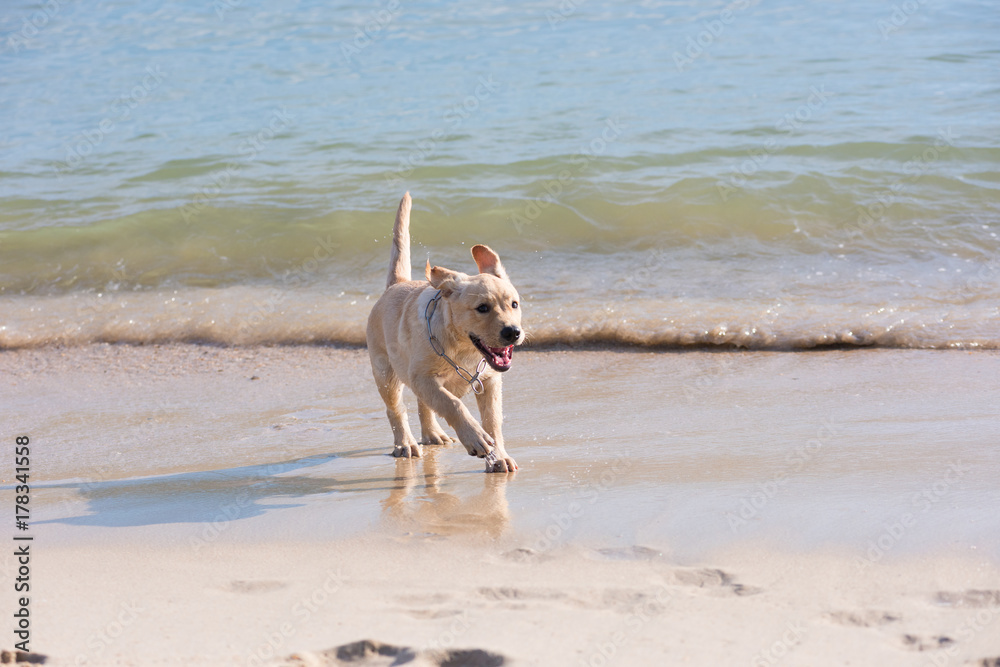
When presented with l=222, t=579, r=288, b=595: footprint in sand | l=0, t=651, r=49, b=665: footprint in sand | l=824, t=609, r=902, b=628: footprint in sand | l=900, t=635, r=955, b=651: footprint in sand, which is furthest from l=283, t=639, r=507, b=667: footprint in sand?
l=900, t=635, r=955, b=651: footprint in sand

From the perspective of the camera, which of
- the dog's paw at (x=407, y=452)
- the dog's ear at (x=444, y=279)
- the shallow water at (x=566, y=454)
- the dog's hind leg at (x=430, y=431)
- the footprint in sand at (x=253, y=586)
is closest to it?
the footprint in sand at (x=253, y=586)

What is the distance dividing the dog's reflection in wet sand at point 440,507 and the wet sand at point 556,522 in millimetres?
16

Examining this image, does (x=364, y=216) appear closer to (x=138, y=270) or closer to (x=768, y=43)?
(x=138, y=270)

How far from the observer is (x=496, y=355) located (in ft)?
14.7

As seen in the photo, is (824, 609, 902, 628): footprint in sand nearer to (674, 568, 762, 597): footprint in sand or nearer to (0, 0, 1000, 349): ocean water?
(674, 568, 762, 597): footprint in sand

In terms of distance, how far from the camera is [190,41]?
18.3 meters

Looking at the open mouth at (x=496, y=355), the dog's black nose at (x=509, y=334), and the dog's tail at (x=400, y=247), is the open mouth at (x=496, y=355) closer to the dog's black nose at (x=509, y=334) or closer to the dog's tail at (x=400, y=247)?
the dog's black nose at (x=509, y=334)

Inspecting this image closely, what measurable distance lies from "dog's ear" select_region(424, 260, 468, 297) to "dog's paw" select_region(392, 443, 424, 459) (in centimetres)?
92

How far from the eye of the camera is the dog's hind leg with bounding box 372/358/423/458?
5.02 meters

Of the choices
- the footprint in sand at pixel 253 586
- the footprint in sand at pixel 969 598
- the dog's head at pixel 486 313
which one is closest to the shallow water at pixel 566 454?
the footprint in sand at pixel 969 598

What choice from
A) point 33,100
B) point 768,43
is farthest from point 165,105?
point 768,43

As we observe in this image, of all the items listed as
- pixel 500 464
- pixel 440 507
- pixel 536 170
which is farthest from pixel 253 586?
pixel 536 170

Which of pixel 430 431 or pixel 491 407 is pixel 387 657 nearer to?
pixel 491 407

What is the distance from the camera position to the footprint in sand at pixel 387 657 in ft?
8.59
